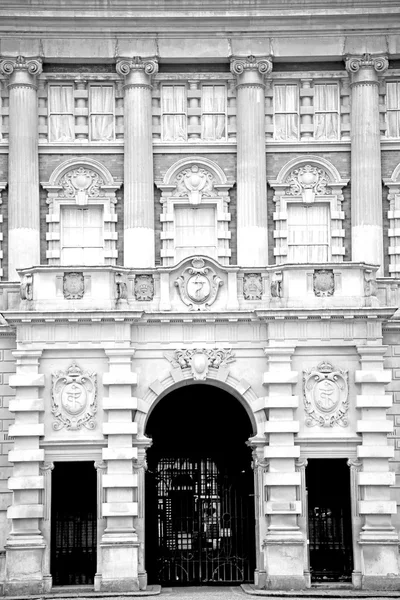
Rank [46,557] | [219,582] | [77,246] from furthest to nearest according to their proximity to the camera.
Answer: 1. [77,246]
2. [219,582]
3. [46,557]

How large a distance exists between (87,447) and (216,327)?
15.8 ft

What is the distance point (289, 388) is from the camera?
115 ft

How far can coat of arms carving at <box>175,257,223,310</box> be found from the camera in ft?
117

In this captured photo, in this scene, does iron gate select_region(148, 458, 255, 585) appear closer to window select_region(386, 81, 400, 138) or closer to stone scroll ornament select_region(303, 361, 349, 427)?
stone scroll ornament select_region(303, 361, 349, 427)

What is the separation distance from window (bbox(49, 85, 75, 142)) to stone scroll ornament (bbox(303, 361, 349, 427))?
41.0 ft

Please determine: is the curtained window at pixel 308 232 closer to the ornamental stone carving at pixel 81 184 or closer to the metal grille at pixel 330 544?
the ornamental stone carving at pixel 81 184

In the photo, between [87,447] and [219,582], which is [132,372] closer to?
[87,447]

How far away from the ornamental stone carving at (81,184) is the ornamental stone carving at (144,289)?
7.01 metres

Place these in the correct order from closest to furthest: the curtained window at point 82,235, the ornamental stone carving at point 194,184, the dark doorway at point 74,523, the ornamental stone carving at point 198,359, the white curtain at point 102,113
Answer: the ornamental stone carving at point 198,359
the dark doorway at point 74,523
the curtained window at point 82,235
the ornamental stone carving at point 194,184
the white curtain at point 102,113

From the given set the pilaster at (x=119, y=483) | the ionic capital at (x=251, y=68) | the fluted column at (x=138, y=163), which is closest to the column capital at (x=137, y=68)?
the fluted column at (x=138, y=163)

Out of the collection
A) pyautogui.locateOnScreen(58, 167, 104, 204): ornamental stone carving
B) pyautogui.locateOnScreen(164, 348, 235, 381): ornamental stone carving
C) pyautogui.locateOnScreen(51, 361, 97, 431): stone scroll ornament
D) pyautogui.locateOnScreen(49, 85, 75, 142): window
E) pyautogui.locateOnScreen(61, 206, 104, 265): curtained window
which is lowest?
pyautogui.locateOnScreen(51, 361, 97, 431): stone scroll ornament

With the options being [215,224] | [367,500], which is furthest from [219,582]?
[215,224]

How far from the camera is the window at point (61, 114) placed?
42.3 meters

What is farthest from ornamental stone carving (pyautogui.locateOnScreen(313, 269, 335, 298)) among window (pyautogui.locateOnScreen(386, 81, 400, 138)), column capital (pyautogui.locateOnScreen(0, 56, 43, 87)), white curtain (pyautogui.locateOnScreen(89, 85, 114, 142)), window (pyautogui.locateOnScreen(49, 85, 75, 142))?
column capital (pyautogui.locateOnScreen(0, 56, 43, 87))
